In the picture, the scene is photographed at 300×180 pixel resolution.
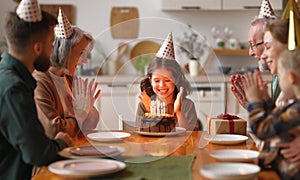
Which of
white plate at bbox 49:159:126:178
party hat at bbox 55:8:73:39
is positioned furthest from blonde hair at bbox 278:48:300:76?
party hat at bbox 55:8:73:39

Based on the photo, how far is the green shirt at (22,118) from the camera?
5.30 ft

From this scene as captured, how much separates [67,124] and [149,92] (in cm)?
50

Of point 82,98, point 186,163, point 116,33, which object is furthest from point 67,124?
point 116,33

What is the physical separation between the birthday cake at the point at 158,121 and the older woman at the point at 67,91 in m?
0.23

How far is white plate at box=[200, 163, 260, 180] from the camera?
1.49 meters

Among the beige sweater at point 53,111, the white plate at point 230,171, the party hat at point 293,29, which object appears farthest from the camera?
the beige sweater at point 53,111

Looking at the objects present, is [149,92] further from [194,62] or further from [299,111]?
[194,62]

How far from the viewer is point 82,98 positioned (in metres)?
2.30

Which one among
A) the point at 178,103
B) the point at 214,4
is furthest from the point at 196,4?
the point at 178,103

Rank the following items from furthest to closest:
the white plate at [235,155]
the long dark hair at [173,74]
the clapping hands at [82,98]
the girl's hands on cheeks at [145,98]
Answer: the girl's hands on cheeks at [145,98] → the long dark hair at [173,74] → the clapping hands at [82,98] → the white plate at [235,155]

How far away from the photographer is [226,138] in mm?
2271

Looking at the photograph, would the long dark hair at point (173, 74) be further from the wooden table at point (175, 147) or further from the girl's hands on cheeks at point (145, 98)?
the wooden table at point (175, 147)

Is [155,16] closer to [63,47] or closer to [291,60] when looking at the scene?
[63,47]

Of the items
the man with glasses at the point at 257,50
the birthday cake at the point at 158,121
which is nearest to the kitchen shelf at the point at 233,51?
the man with glasses at the point at 257,50
